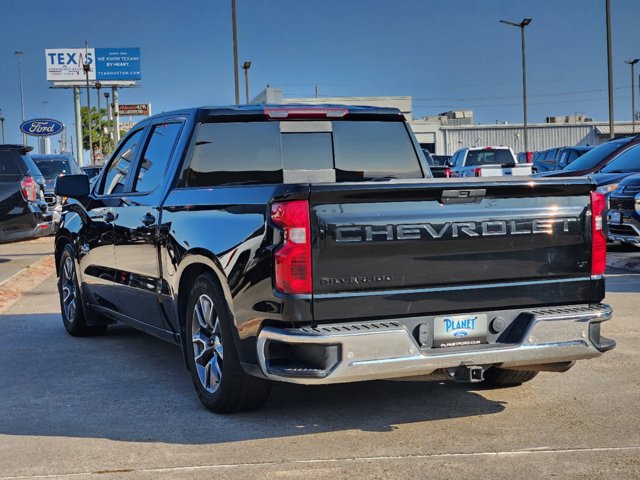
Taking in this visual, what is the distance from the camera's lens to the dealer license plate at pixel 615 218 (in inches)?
554

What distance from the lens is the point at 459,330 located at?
5465 mm

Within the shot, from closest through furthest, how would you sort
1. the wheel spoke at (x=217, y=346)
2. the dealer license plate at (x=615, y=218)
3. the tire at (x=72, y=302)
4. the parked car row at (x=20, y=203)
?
the wheel spoke at (x=217, y=346) → the tire at (x=72, y=302) → the dealer license plate at (x=615, y=218) → the parked car row at (x=20, y=203)

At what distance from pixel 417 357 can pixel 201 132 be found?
7.94 feet

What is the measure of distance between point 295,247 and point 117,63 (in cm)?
9755

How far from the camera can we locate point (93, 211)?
8414 mm

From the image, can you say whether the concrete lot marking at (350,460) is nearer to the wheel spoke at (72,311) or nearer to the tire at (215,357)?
the tire at (215,357)

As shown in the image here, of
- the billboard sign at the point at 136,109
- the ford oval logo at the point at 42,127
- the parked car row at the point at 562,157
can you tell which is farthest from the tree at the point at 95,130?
the parked car row at the point at 562,157

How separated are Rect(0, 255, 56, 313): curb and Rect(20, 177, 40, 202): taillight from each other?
108 cm

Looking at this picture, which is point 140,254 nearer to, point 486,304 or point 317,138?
point 317,138

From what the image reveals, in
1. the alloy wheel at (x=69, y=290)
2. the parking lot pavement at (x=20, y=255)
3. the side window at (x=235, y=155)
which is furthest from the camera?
the parking lot pavement at (x=20, y=255)

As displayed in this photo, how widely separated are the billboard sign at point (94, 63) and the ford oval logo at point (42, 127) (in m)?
43.2

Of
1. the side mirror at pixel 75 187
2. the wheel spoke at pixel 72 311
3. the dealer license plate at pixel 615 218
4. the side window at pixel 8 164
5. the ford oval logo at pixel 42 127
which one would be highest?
the ford oval logo at pixel 42 127

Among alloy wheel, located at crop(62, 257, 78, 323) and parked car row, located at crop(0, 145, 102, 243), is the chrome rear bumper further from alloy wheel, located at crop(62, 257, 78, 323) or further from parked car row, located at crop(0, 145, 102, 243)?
parked car row, located at crop(0, 145, 102, 243)

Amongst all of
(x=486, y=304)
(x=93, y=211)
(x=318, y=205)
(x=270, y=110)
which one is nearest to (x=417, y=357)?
(x=486, y=304)
